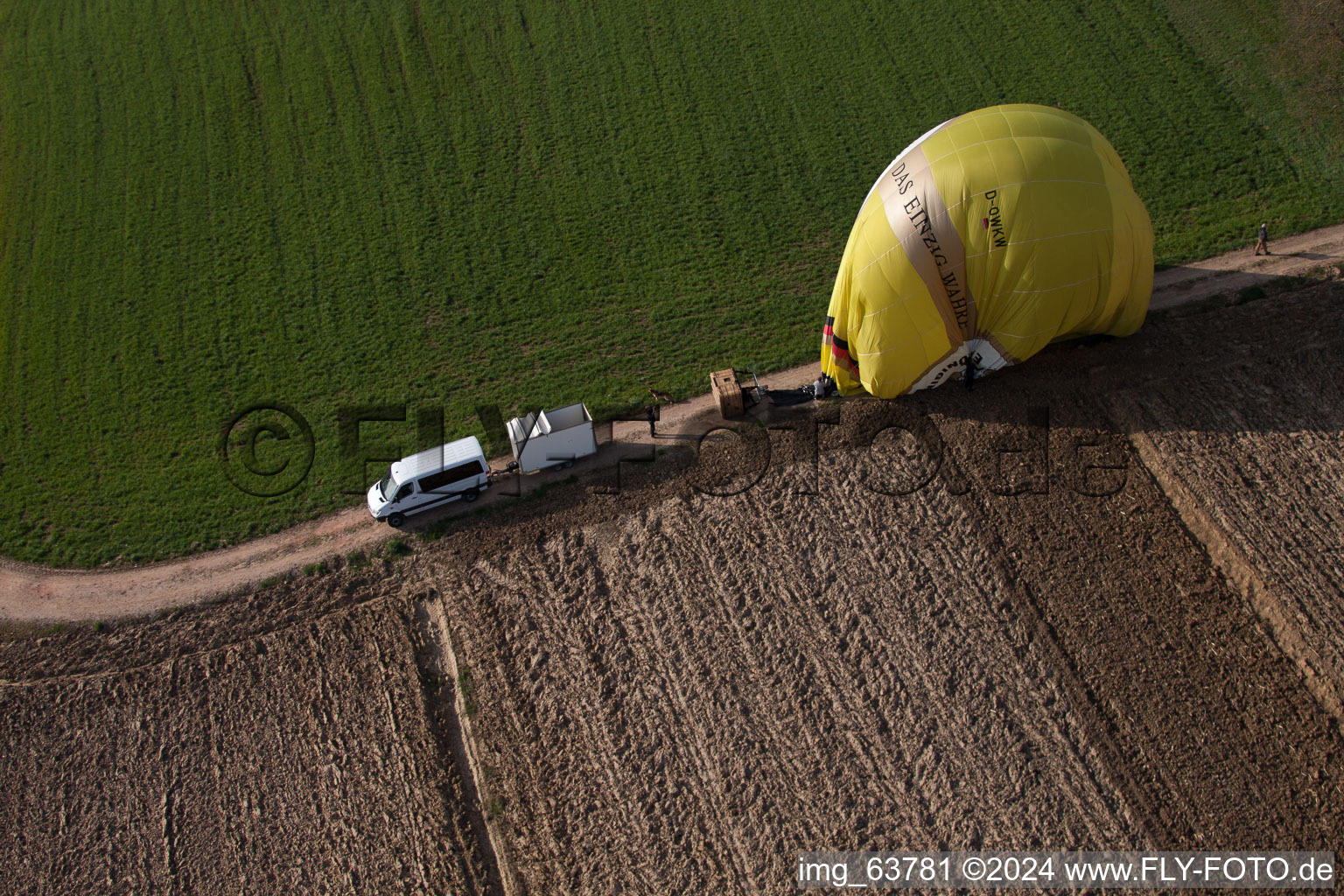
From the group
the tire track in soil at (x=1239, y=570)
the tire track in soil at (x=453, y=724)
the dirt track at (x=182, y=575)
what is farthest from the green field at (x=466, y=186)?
the tire track in soil at (x=1239, y=570)

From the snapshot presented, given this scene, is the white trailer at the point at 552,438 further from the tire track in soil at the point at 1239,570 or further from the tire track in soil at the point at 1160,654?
the tire track in soil at the point at 1239,570

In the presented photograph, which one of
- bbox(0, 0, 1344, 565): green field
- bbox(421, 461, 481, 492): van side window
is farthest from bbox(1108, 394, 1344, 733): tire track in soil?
bbox(421, 461, 481, 492): van side window

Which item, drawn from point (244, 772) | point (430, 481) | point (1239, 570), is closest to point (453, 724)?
point (244, 772)

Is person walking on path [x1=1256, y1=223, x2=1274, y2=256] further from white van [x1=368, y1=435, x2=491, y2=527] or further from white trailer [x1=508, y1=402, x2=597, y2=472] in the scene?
white van [x1=368, y1=435, x2=491, y2=527]

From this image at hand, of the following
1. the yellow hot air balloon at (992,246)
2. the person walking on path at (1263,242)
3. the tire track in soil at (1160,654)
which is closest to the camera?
the tire track in soil at (1160,654)

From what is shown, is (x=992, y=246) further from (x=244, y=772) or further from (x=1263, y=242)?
(x=244, y=772)

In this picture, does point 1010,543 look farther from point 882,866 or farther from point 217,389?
point 217,389
